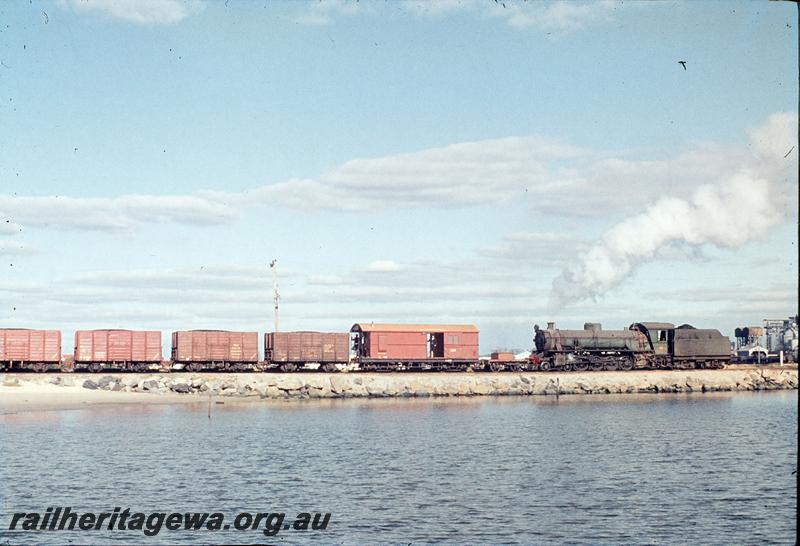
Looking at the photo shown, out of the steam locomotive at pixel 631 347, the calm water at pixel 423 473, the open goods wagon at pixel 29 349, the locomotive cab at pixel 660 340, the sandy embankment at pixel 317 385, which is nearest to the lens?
the calm water at pixel 423 473

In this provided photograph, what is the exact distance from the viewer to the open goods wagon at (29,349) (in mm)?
60312

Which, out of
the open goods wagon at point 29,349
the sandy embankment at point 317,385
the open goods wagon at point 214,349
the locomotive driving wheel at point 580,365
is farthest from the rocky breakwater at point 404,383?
the open goods wagon at point 29,349

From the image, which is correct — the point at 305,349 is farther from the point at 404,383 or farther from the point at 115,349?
the point at 115,349

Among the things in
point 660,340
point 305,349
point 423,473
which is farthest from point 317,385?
point 423,473

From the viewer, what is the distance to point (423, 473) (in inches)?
1169

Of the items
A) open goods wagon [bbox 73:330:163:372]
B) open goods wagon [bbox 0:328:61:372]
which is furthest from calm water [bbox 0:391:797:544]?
open goods wagon [bbox 0:328:61:372]

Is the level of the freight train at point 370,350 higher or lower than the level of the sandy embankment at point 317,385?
higher

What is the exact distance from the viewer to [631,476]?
2966 cm

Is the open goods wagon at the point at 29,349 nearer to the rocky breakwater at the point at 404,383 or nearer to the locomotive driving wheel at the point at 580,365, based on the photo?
the rocky breakwater at the point at 404,383

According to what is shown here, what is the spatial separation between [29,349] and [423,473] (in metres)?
42.6

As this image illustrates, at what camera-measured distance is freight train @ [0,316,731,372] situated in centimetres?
6225

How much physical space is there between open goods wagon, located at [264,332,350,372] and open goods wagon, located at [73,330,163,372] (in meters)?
9.10

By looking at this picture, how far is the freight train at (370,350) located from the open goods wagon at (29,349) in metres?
0.07

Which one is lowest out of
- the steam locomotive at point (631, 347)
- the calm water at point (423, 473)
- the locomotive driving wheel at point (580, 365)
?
A: the calm water at point (423, 473)
